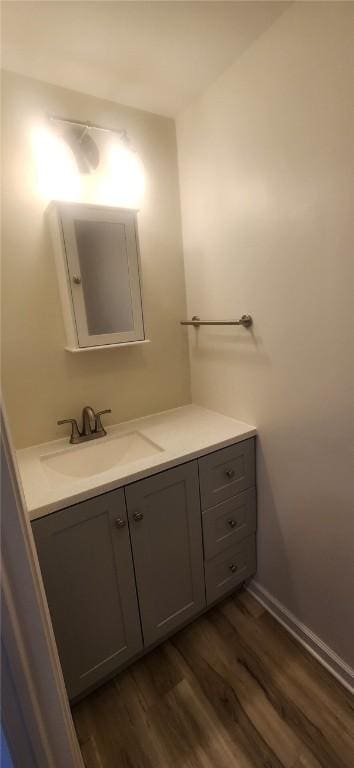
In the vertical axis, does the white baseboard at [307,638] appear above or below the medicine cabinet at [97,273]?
below

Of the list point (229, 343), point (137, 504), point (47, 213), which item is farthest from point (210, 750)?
point (47, 213)

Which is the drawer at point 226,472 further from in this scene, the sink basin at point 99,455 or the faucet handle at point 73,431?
the faucet handle at point 73,431

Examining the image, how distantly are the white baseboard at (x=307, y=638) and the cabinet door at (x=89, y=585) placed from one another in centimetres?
65

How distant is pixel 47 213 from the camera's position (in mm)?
1306

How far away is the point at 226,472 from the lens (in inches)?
54.7

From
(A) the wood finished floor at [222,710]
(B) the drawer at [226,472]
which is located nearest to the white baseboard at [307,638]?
(A) the wood finished floor at [222,710]

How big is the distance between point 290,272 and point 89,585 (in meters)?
1.28

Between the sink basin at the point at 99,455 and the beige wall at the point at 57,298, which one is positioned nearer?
the beige wall at the point at 57,298

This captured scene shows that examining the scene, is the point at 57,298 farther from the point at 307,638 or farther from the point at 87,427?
the point at 307,638

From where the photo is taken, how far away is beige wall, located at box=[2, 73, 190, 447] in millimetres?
1243

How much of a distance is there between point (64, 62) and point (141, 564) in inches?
71.4

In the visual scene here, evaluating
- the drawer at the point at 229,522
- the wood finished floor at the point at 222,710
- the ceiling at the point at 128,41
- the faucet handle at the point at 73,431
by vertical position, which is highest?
the ceiling at the point at 128,41

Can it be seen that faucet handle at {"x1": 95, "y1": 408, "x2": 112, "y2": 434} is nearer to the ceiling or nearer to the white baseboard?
the white baseboard

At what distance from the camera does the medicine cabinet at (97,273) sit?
1295 mm
